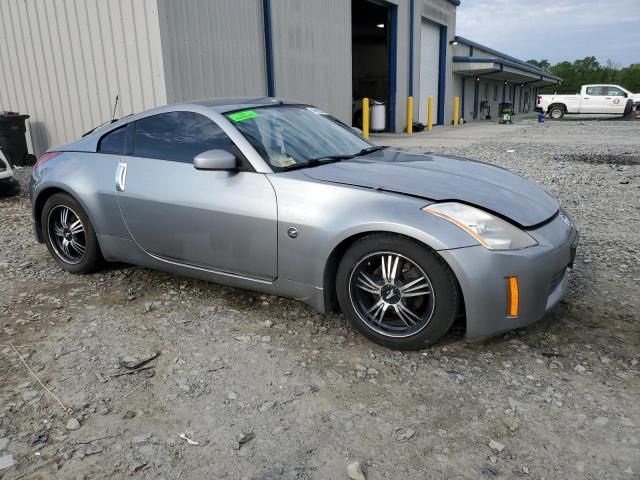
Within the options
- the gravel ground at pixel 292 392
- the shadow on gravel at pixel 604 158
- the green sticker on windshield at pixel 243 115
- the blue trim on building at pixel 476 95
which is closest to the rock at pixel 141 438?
the gravel ground at pixel 292 392

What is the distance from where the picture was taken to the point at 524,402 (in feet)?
8.18

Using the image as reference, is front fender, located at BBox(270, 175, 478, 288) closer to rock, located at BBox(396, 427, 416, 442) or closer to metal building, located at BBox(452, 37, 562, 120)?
rock, located at BBox(396, 427, 416, 442)

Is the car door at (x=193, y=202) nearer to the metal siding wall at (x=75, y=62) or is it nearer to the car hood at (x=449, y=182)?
the car hood at (x=449, y=182)

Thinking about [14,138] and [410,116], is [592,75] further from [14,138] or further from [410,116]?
[14,138]

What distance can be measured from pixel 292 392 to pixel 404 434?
0.61 meters

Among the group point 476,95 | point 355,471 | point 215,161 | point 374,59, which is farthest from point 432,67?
point 355,471

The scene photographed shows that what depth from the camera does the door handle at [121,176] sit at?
148 inches

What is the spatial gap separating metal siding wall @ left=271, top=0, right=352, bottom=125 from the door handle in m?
8.88

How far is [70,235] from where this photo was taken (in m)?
4.29

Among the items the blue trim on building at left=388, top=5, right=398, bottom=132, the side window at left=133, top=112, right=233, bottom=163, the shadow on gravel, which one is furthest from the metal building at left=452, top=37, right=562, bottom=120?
the side window at left=133, top=112, right=233, bottom=163

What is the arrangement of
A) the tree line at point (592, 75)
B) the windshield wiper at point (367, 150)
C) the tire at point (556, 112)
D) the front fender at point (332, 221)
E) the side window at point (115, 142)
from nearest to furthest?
the front fender at point (332, 221)
the windshield wiper at point (367, 150)
the side window at point (115, 142)
the tire at point (556, 112)
the tree line at point (592, 75)

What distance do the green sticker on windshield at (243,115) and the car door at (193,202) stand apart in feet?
0.46

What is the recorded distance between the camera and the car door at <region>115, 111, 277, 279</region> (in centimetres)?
321

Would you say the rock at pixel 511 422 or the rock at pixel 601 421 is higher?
the rock at pixel 601 421
